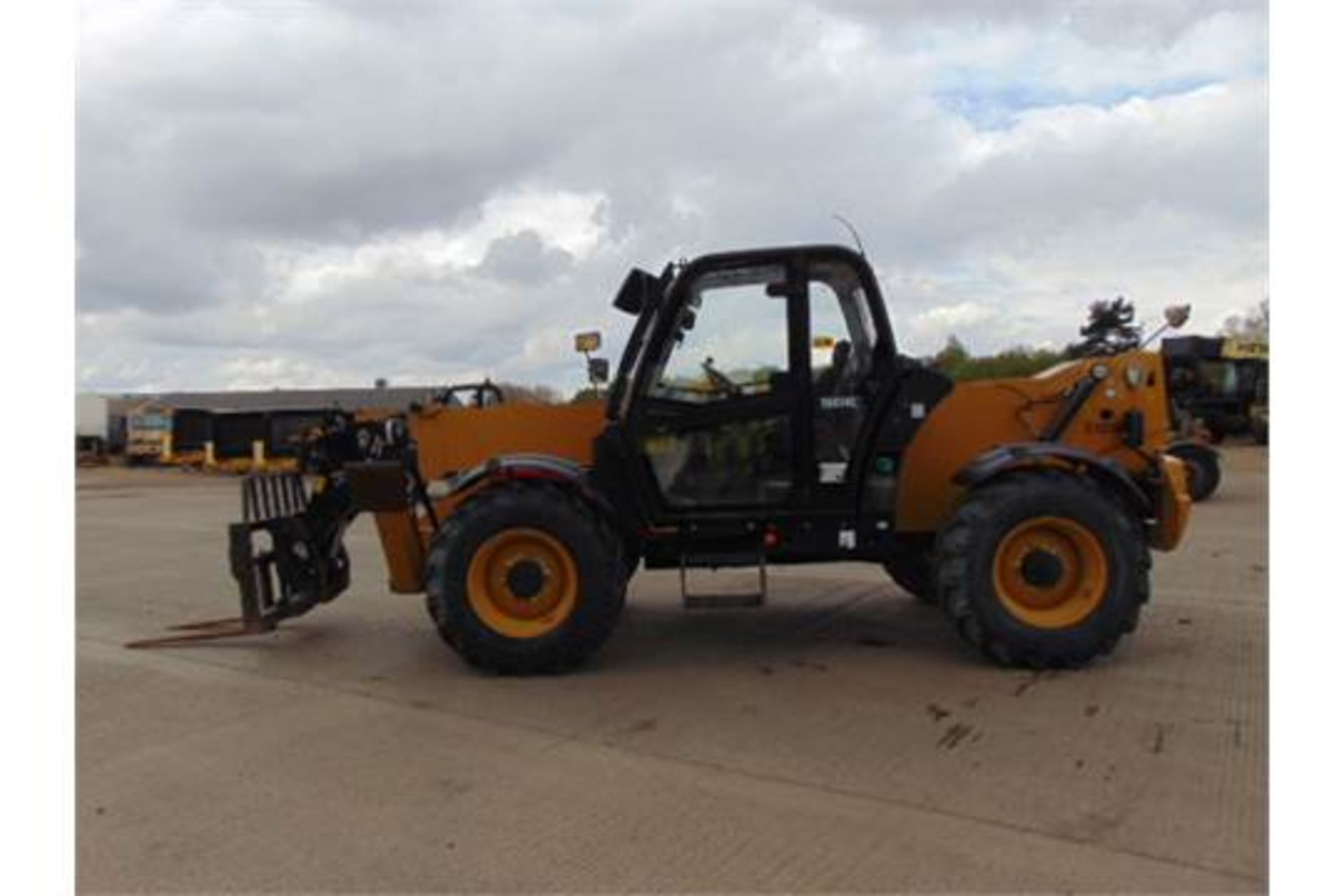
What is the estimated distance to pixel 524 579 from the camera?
543 cm

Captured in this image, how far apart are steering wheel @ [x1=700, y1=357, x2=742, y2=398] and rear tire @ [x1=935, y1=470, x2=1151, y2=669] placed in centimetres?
138

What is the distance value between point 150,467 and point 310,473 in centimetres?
3255

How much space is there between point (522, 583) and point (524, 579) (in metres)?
0.03

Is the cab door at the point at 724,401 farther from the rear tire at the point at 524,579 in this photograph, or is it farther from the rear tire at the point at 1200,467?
the rear tire at the point at 1200,467

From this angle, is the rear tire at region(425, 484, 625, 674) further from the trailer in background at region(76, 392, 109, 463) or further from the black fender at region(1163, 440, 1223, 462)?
the trailer in background at region(76, 392, 109, 463)

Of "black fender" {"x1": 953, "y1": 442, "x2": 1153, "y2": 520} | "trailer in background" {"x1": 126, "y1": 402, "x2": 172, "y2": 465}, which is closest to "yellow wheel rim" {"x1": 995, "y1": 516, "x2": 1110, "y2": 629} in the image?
"black fender" {"x1": 953, "y1": 442, "x2": 1153, "y2": 520}

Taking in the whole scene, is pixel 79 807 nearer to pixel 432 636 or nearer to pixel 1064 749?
pixel 432 636

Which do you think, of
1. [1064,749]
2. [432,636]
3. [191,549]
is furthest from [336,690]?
[191,549]

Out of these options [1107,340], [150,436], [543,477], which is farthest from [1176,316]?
[150,436]

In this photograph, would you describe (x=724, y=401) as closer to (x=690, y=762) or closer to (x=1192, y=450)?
(x=690, y=762)

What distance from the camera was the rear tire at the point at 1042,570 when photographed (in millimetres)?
5230

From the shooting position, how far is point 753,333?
5.63m

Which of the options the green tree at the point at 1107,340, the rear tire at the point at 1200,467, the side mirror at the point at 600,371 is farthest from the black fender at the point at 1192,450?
the side mirror at the point at 600,371

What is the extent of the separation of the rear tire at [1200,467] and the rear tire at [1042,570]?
32.3 ft
